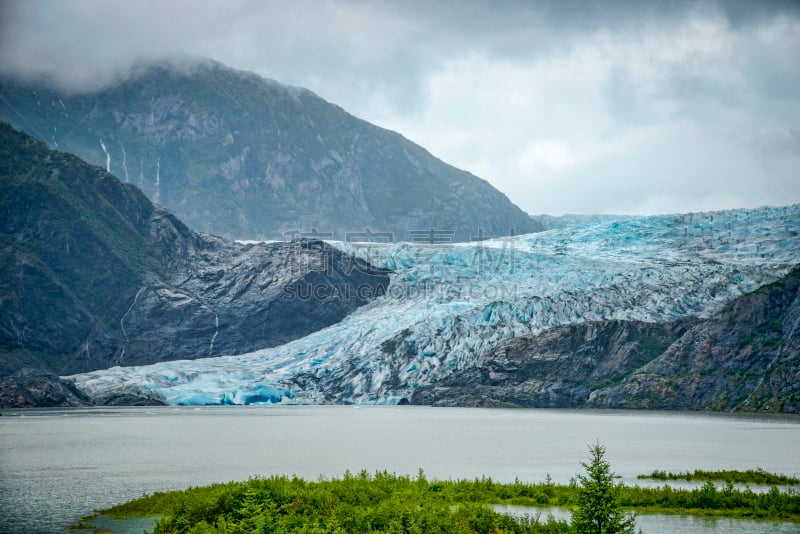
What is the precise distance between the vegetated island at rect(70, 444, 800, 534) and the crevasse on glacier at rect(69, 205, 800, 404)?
301 feet

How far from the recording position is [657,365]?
116 m

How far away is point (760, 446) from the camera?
184ft

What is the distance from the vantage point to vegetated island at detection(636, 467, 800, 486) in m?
37.2

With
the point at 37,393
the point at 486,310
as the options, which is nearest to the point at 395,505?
the point at 486,310

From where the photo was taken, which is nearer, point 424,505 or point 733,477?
point 424,505

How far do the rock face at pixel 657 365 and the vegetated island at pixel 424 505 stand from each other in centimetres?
7301

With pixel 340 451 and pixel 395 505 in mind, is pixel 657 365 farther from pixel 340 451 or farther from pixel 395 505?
pixel 395 505

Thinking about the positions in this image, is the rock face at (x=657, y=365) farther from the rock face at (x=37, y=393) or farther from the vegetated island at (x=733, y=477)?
the vegetated island at (x=733, y=477)

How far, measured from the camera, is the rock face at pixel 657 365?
344 ft

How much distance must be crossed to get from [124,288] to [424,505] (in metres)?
163

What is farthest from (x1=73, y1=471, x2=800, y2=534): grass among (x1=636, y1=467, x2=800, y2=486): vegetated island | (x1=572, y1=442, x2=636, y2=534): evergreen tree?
(x1=636, y1=467, x2=800, y2=486): vegetated island

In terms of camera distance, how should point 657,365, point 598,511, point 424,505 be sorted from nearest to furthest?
point 598,511 → point 424,505 → point 657,365

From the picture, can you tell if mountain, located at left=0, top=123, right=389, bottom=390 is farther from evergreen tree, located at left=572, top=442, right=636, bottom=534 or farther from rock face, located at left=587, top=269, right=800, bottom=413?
evergreen tree, located at left=572, top=442, right=636, bottom=534

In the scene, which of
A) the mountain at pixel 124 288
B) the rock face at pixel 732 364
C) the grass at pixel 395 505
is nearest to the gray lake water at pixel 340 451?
the grass at pixel 395 505
